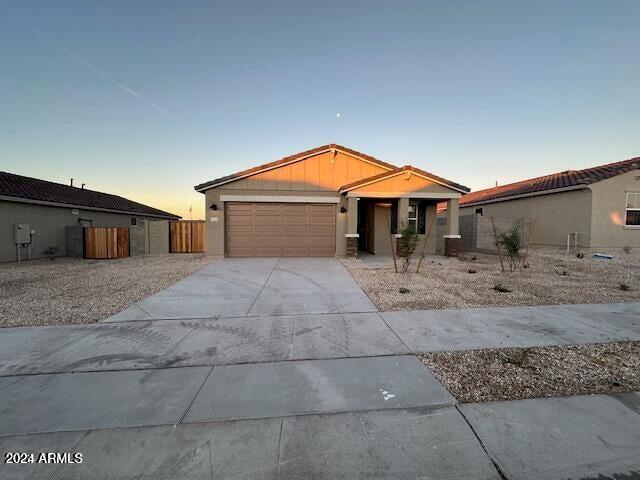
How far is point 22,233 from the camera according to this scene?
11.9 m

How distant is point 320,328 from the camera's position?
4.18 m

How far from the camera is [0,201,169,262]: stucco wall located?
37.7 feet

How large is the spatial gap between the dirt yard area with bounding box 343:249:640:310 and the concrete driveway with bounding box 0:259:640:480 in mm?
1140

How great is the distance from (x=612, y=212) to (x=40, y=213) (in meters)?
27.4

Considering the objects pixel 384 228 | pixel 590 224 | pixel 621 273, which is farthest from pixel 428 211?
pixel 590 224

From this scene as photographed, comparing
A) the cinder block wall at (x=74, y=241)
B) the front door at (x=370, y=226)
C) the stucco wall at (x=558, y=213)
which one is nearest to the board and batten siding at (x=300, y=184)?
the front door at (x=370, y=226)

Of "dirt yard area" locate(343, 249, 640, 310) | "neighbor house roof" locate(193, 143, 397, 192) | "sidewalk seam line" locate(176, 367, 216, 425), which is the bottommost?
"sidewalk seam line" locate(176, 367, 216, 425)

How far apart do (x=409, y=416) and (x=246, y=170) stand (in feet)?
37.6

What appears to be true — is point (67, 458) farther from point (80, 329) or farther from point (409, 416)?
point (80, 329)

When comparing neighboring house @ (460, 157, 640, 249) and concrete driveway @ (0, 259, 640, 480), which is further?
neighboring house @ (460, 157, 640, 249)

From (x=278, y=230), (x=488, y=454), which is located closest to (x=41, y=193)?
(x=278, y=230)

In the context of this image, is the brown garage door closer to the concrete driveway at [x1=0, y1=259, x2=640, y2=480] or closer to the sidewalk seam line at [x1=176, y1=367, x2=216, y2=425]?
the concrete driveway at [x1=0, y1=259, x2=640, y2=480]

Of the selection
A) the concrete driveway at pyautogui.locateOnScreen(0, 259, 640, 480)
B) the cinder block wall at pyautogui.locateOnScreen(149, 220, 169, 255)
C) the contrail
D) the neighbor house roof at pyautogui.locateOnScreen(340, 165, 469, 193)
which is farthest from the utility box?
the neighbor house roof at pyautogui.locateOnScreen(340, 165, 469, 193)

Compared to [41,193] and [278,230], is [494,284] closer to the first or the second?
[278,230]
